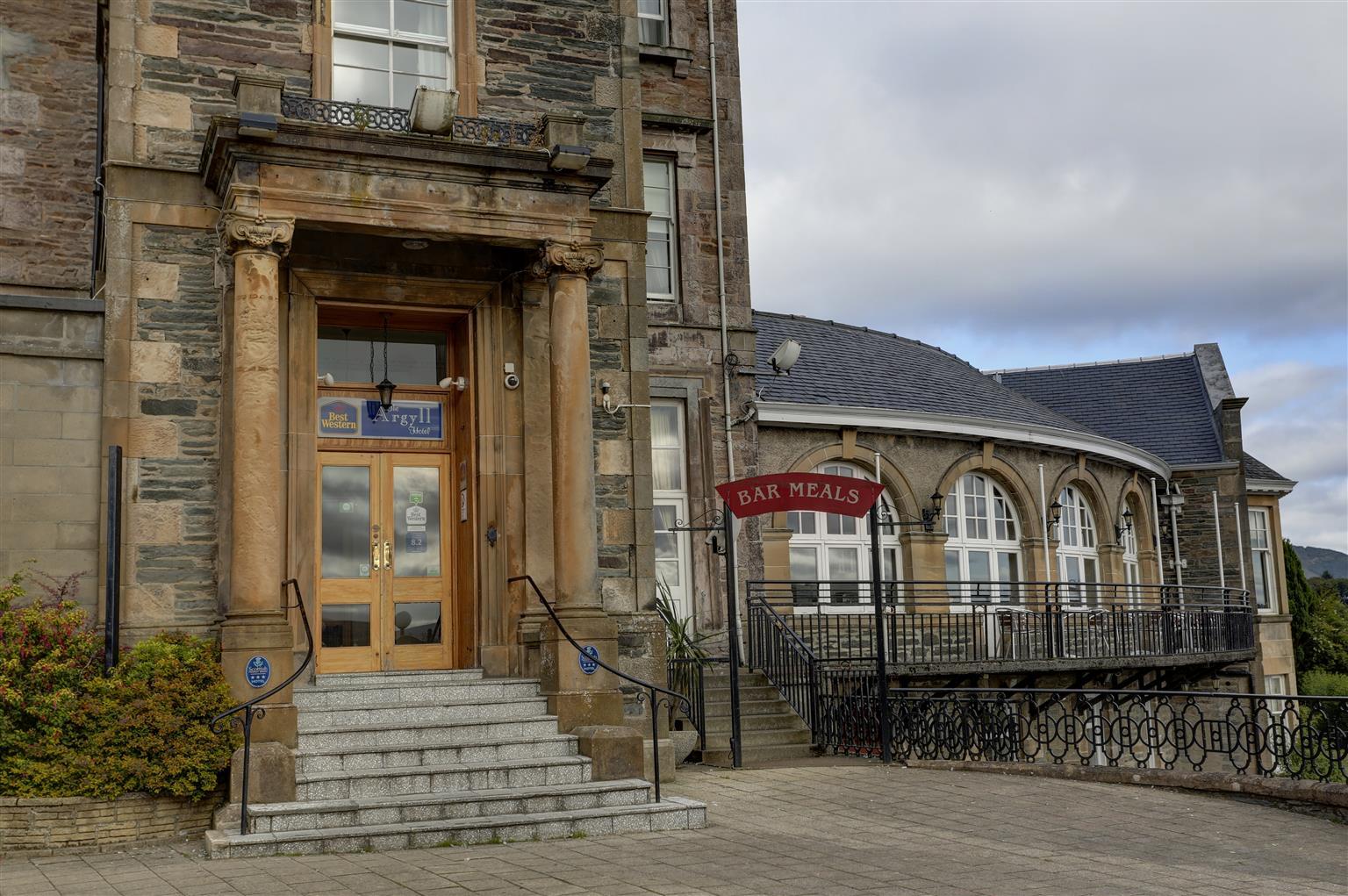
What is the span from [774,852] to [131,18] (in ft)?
28.5

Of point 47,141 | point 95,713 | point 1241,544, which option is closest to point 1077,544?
point 1241,544

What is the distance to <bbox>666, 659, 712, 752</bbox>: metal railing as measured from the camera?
48.6ft

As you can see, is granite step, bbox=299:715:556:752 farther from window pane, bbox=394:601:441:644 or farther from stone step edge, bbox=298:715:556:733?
window pane, bbox=394:601:441:644

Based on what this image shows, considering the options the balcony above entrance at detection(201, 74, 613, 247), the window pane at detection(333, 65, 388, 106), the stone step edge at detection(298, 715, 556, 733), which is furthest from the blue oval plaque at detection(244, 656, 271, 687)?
the window pane at detection(333, 65, 388, 106)

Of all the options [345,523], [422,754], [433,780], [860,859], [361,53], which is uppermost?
[361,53]

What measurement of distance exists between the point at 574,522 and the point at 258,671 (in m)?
2.88

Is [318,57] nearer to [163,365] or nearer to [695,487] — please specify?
[163,365]

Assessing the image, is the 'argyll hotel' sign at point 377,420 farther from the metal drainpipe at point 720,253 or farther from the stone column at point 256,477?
the metal drainpipe at point 720,253

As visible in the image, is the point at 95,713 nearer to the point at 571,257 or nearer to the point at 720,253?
the point at 571,257

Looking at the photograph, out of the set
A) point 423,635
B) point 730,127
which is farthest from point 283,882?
point 730,127

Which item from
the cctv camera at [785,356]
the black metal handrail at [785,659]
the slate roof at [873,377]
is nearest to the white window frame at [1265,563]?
the slate roof at [873,377]

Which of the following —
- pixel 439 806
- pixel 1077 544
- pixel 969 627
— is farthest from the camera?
pixel 1077 544

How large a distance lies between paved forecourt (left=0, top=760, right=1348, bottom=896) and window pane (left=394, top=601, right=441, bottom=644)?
3099mm

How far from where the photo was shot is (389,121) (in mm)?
11578
